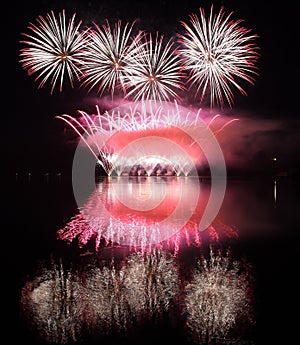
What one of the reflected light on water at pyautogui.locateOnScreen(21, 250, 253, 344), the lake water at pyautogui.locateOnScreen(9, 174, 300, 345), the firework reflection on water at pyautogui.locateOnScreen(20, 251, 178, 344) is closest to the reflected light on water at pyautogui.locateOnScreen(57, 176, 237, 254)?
the lake water at pyautogui.locateOnScreen(9, 174, 300, 345)

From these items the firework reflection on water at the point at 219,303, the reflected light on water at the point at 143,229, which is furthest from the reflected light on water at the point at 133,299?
the reflected light on water at the point at 143,229

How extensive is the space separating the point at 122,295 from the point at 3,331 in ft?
7.06

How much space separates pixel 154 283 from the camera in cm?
780

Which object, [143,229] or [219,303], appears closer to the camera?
[219,303]

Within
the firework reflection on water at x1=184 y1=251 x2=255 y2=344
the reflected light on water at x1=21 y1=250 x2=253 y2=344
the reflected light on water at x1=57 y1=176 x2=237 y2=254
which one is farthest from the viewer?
the reflected light on water at x1=57 y1=176 x2=237 y2=254

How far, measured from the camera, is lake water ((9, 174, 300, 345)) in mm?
5590

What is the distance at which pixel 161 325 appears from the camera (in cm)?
578

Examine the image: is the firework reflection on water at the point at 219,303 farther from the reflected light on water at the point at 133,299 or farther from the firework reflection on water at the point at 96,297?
the firework reflection on water at the point at 96,297

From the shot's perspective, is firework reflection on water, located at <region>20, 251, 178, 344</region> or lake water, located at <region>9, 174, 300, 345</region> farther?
firework reflection on water, located at <region>20, 251, 178, 344</region>

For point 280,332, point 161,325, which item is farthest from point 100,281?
point 280,332

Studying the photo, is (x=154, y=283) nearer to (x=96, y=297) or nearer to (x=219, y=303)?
(x=96, y=297)

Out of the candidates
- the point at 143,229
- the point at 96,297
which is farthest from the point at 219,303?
the point at 143,229

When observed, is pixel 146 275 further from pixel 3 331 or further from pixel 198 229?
pixel 198 229

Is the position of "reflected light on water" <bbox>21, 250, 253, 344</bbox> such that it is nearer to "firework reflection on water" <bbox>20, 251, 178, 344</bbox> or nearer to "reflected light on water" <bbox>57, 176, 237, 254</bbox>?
"firework reflection on water" <bbox>20, 251, 178, 344</bbox>
